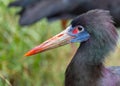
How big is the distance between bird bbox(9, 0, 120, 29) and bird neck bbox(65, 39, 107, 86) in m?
2.89

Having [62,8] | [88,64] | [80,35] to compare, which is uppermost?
[80,35]

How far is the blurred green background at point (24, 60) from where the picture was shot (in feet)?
20.0

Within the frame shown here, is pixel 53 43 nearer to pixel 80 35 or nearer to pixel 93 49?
pixel 80 35

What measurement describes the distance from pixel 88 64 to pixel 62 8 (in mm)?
3024

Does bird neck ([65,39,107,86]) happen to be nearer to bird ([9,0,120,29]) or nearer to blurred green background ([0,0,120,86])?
blurred green background ([0,0,120,86])

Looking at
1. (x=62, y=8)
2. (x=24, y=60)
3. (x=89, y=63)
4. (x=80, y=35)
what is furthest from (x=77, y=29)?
(x=62, y=8)

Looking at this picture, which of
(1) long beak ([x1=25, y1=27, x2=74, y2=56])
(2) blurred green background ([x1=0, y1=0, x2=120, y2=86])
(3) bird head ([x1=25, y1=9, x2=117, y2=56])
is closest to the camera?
(3) bird head ([x1=25, y1=9, x2=117, y2=56])

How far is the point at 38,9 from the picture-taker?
7469 millimetres

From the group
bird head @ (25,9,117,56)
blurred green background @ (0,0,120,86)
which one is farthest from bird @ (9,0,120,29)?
bird head @ (25,9,117,56)

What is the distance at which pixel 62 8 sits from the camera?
7.48m

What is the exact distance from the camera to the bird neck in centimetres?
452

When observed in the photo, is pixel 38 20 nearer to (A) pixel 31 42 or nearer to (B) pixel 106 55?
(A) pixel 31 42

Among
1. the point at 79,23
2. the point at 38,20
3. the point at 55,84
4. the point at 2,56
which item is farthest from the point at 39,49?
the point at 38,20

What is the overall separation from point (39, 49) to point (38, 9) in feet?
9.58
